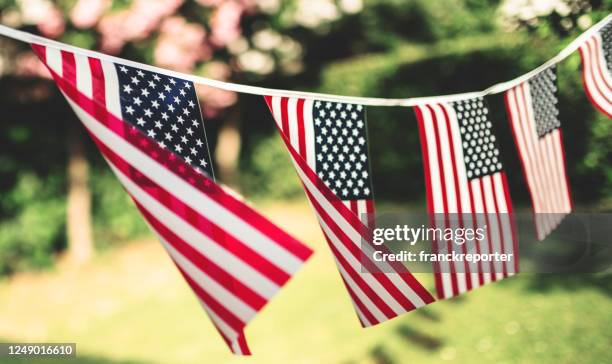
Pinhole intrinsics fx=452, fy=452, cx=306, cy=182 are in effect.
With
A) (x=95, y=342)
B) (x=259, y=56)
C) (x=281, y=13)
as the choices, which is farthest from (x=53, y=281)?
(x=281, y=13)

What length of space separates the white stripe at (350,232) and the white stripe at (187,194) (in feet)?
1.38

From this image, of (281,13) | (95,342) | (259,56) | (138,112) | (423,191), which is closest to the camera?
(138,112)

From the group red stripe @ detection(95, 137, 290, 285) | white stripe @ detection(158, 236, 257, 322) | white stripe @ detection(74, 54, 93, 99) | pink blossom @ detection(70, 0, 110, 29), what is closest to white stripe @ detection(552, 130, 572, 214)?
red stripe @ detection(95, 137, 290, 285)

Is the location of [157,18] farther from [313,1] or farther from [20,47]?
[313,1]

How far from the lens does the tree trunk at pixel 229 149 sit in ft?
28.8

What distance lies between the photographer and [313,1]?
7.77m

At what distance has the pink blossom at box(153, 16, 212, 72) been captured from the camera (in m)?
6.42

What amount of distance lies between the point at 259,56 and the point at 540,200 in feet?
19.7

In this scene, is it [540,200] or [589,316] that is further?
[589,316]

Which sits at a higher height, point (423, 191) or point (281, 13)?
point (281, 13)

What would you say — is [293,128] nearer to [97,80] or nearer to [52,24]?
[97,80]

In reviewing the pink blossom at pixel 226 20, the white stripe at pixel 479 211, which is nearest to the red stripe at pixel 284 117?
the white stripe at pixel 479 211

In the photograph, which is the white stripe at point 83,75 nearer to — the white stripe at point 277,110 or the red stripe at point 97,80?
the red stripe at point 97,80

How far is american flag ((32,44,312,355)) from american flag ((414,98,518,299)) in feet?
3.67
